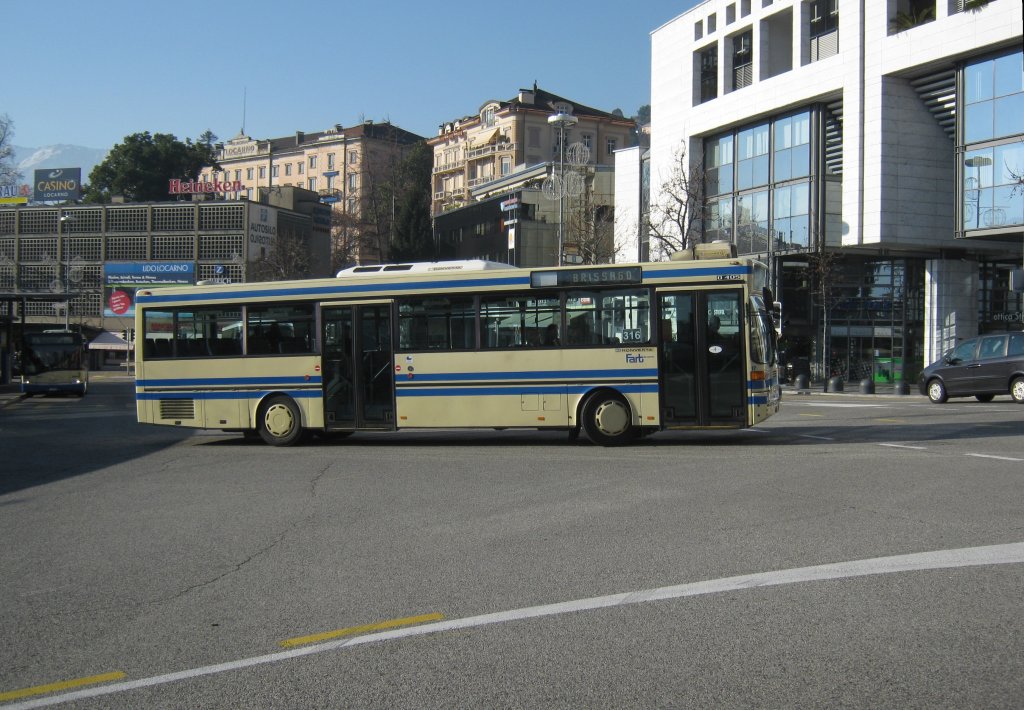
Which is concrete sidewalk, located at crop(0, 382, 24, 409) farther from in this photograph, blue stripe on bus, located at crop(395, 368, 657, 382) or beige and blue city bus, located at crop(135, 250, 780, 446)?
blue stripe on bus, located at crop(395, 368, 657, 382)

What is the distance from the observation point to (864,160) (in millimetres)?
42219

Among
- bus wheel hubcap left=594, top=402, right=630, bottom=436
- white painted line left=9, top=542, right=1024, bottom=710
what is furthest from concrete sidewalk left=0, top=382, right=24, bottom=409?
white painted line left=9, top=542, right=1024, bottom=710

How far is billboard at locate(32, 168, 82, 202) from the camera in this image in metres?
98.0

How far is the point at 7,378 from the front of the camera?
49.0 metres

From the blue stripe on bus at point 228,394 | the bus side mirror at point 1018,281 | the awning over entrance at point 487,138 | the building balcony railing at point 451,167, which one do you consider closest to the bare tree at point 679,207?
the bus side mirror at point 1018,281

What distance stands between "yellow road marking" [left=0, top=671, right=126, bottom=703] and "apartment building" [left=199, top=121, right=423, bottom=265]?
292 ft

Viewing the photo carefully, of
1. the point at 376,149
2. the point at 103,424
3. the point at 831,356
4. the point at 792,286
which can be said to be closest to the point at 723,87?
the point at 792,286

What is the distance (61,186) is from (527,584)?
103 meters

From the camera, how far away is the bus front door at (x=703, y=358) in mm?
15492

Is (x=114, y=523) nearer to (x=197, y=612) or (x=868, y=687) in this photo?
(x=197, y=612)

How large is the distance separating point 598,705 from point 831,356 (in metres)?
46.5

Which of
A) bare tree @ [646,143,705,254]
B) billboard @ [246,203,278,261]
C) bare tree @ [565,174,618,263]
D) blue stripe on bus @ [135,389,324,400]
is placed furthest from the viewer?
billboard @ [246,203,278,261]

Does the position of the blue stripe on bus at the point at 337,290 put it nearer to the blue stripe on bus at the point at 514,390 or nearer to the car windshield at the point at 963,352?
the blue stripe on bus at the point at 514,390

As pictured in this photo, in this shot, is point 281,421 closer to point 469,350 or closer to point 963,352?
point 469,350
